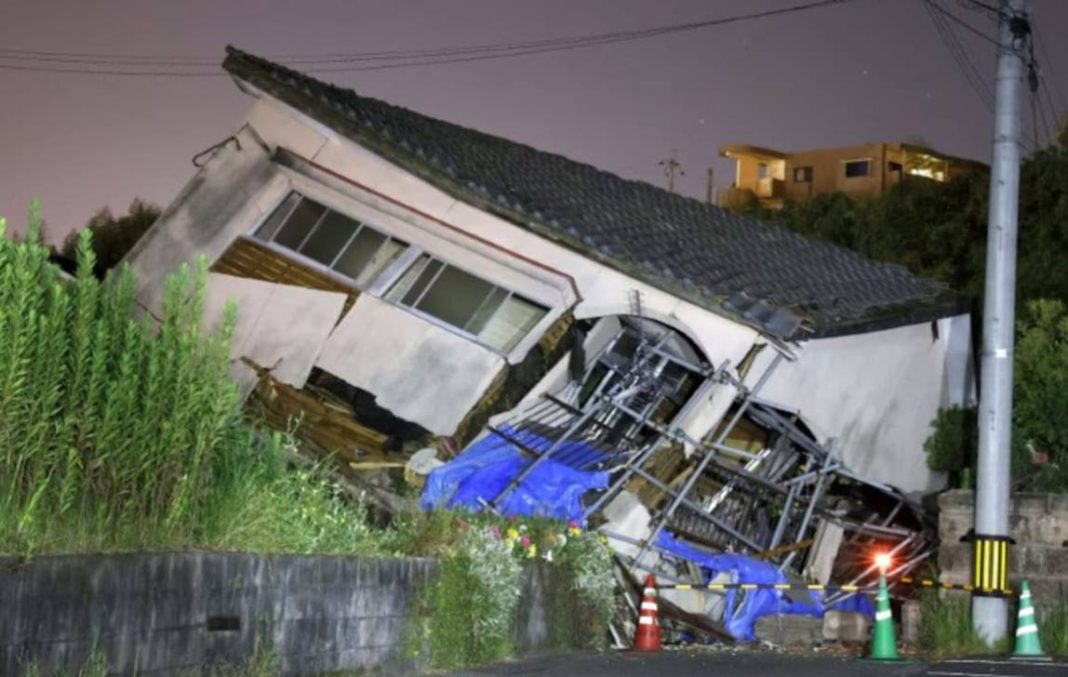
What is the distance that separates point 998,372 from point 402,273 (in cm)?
818

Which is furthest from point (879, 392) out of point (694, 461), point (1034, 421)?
point (694, 461)

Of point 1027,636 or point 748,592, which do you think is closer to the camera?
point 1027,636

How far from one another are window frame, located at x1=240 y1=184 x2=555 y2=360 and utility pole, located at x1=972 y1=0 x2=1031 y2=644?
587 cm

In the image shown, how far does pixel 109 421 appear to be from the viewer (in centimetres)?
950

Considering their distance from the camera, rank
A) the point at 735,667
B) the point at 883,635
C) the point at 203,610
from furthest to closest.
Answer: the point at 883,635 → the point at 735,667 → the point at 203,610

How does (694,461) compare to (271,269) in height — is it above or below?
below

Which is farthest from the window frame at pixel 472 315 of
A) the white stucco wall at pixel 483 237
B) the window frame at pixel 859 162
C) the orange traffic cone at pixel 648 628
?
the window frame at pixel 859 162

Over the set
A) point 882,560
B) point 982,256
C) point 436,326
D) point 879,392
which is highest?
point 982,256

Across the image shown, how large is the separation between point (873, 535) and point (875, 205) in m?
24.0

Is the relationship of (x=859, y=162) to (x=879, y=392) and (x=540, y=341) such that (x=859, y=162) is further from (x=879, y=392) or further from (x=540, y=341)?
(x=540, y=341)

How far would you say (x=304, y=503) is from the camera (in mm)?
12539

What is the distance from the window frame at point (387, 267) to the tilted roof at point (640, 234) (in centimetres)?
103

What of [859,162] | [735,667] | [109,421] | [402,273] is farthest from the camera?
[859,162]

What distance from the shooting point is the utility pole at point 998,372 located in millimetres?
16969
